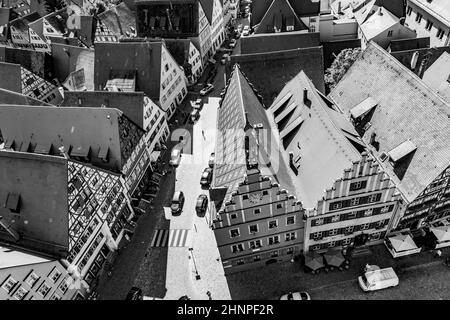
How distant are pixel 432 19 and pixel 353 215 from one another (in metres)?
54.9

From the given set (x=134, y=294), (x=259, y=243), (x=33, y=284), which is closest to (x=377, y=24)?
(x=259, y=243)

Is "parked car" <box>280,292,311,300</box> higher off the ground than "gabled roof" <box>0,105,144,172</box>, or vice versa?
"gabled roof" <box>0,105,144,172</box>

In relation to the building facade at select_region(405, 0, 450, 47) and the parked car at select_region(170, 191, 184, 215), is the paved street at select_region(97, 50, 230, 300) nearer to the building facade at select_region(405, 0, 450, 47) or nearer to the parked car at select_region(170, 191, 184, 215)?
the parked car at select_region(170, 191, 184, 215)

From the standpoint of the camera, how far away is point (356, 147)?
42344 mm

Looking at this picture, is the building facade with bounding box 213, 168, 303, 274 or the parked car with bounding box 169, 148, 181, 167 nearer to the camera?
the building facade with bounding box 213, 168, 303, 274

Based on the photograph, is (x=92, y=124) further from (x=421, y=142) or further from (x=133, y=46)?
(x=421, y=142)

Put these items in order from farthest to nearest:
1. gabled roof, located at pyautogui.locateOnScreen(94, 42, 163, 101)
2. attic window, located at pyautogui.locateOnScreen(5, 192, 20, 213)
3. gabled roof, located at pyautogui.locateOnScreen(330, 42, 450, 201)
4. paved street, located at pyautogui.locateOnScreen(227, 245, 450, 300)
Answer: gabled roof, located at pyautogui.locateOnScreen(94, 42, 163, 101) < paved street, located at pyautogui.locateOnScreen(227, 245, 450, 300) < attic window, located at pyautogui.locateOnScreen(5, 192, 20, 213) < gabled roof, located at pyautogui.locateOnScreen(330, 42, 450, 201)

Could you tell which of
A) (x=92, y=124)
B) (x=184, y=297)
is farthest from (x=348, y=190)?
(x=92, y=124)

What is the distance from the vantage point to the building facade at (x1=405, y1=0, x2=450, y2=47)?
234 feet

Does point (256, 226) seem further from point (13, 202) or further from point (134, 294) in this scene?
point (13, 202)

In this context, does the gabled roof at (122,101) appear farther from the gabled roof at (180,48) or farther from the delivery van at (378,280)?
the delivery van at (378,280)

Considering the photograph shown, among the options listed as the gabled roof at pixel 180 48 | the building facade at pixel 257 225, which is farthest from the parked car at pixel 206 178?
the gabled roof at pixel 180 48

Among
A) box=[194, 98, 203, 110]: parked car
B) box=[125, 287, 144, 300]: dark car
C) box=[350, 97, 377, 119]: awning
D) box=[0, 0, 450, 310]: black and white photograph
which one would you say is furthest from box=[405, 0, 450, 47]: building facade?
box=[125, 287, 144, 300]: dark car

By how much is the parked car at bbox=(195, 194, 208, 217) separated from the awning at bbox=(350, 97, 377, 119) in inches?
1013
